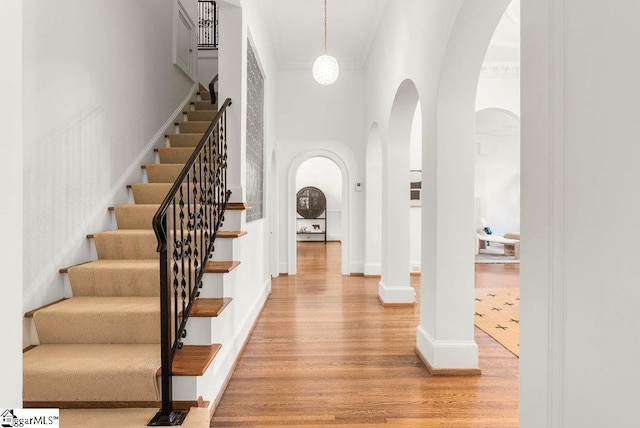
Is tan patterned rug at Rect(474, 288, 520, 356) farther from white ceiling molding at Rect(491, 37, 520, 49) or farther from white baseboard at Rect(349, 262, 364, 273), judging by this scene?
white ceiling molding at Rect(491, 37, 520, 49)

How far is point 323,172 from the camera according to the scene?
590 inches

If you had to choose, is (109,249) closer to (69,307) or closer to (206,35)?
(69,307)

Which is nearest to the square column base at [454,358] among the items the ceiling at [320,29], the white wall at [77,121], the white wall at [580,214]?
the white wall at [580,214]

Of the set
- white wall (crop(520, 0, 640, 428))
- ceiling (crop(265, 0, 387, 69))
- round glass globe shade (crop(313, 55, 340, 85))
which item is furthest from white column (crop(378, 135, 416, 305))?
white wall (crop(520, 0, 640, 428))

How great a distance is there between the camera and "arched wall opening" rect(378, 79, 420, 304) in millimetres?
4996

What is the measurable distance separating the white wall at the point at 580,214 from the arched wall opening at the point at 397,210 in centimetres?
334

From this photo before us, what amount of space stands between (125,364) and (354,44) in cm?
607

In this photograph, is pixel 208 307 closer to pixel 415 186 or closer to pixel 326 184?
pixel 415 186

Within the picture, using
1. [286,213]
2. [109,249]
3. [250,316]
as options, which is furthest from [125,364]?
[286,213]

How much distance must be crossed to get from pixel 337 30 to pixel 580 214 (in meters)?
5.56

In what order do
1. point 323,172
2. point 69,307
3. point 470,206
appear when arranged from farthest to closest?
point 323,172
point 470,206
point 69,307

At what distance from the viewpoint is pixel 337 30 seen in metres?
5.95

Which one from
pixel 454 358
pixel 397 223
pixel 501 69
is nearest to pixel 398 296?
pixel 397 223

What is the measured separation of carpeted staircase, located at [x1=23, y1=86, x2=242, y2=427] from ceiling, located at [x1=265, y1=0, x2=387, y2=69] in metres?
3.86
